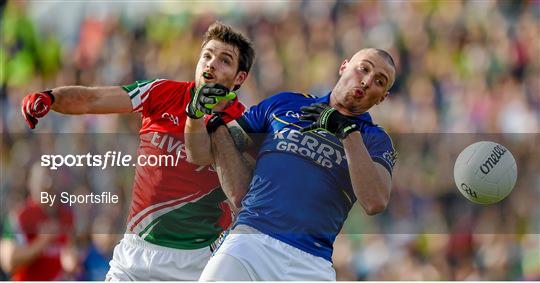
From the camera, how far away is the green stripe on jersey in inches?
240

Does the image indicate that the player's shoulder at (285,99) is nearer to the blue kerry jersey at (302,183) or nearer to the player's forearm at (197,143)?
the blue kerry jersey at (302,183)

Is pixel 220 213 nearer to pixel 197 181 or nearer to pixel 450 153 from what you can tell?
pixel 197 181

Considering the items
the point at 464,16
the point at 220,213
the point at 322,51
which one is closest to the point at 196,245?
the point at 220,213

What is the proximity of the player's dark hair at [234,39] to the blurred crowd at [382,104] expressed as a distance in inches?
114

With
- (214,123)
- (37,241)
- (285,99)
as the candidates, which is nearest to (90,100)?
(214,123)

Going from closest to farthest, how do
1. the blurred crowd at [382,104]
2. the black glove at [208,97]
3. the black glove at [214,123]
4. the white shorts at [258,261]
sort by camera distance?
the white shorts at [258,261]
the black glove at [208,97]
the black glove at [214,123]
the blurred crowd at [382,104]

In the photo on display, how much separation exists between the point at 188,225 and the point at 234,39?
1.23m

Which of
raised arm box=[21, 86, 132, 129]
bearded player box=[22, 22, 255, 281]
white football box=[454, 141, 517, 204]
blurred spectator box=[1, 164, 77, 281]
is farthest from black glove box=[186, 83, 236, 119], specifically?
blurred spectator box=[1, 164, 77, 281]

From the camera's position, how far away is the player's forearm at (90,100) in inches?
239

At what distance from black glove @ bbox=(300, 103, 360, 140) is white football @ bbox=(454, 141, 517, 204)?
46.5 inches

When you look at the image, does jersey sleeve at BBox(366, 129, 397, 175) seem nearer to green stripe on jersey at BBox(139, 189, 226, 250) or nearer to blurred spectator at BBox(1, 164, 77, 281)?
green stripe on jersey at BBox(139, 189, 226, 250)

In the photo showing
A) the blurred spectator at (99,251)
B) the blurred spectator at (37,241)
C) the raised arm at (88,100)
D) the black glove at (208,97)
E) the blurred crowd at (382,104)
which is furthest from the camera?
the blurred crowd at (382,104)

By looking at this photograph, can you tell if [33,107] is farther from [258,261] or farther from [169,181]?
[258,261]

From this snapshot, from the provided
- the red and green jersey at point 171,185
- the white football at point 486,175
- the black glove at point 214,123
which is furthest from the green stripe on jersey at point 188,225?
the white football at point 486,175
